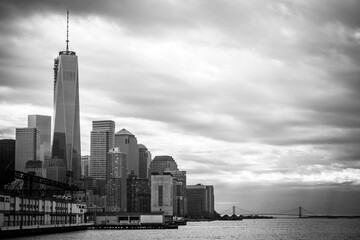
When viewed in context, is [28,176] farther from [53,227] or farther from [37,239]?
[37,239]

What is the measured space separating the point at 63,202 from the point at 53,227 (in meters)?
15.8

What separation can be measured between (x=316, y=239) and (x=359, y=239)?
44.3 feet

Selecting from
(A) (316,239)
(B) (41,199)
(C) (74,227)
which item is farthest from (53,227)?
(A) (316,239)

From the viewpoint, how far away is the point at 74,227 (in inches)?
7741

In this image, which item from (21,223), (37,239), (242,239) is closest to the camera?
(37,239)

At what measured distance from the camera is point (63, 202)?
18662cm

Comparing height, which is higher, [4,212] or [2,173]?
[2,173]

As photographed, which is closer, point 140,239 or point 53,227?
point 140,239

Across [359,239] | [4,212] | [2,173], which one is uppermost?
[2,173]

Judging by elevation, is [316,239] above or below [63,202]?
below

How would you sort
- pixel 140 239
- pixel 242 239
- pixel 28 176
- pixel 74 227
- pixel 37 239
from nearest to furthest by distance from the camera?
pixel 37 239
pixel 140 239
pixel 242 239
pixel 28 176
pixel 74 227

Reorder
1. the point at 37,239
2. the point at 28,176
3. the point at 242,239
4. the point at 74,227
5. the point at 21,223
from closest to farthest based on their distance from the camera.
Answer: the point at 37,239, the point at 21,223, the point at 242,239, the point at 28,176, the point at 74,227

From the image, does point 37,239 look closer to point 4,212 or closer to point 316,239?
point 4,212

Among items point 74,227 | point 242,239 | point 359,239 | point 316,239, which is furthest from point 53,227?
point 359,239
